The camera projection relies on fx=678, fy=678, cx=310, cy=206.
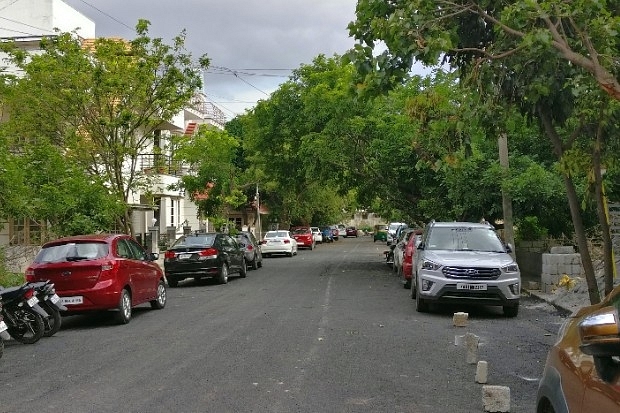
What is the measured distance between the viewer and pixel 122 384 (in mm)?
7258

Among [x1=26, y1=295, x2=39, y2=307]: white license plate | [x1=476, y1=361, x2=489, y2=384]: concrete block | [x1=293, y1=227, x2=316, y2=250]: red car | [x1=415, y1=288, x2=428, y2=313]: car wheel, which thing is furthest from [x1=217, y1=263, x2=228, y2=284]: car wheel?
[x1=293, y1=227, x2=316, y2=250]: red car

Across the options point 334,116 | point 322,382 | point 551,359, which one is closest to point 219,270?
point 334,116

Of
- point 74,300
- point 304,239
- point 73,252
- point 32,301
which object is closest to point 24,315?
point 32,301

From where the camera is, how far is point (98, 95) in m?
19.6

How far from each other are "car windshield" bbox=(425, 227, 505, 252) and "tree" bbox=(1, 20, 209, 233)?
9.83 metres

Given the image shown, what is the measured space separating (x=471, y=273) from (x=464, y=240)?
62.1 inches

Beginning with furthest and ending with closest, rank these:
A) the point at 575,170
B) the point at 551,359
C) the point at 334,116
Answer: the point at 334,116
the point at 575,170
the point at 551,359

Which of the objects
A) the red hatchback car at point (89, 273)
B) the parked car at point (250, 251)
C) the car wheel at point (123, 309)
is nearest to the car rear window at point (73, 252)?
the red hatchback car at point (89, 273)

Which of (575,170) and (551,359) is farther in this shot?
(575,170)

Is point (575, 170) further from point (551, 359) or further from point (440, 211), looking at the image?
point (440, 211)

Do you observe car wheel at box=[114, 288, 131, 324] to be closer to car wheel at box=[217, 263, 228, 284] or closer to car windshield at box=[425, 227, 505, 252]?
car windshield at box=[425, 227, 505, 252]

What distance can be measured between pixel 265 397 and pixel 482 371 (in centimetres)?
235

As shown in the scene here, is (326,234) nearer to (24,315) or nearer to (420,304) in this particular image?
(420,304)

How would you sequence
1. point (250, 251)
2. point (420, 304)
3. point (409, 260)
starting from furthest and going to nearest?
1. point (250, 251)
2. point (409, 260)
3. point (420, 304)
